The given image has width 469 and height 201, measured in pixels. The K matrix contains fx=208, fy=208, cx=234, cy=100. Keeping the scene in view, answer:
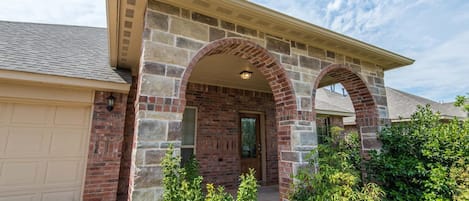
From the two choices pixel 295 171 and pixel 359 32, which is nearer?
pixel 295 171

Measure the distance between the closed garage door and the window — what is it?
1.85m

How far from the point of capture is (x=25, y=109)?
11.2 ft

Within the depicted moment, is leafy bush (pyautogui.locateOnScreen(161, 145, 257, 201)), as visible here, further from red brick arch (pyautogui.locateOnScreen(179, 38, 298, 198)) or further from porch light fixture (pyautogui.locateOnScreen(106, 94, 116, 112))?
porch light fixture (pyautogui.locateOnScreen(106, 94, 116, 112))

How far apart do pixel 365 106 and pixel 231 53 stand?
9.18ft

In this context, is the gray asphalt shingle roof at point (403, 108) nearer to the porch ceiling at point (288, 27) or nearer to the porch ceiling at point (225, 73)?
the porch ceiling at point (288, 27)

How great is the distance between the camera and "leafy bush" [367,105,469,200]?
8.76ft

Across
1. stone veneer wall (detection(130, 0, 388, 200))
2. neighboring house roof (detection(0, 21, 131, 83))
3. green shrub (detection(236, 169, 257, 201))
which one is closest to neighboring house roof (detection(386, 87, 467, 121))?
stone veneer wall (detection(130, 0, 388, 200))

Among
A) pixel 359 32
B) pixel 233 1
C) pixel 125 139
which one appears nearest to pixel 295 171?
pixel 233 1

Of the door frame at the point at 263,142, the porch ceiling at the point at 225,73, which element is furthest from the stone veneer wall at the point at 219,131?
the porch ceiling at the point at 225,73

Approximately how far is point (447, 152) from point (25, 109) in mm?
6317

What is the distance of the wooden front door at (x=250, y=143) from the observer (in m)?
5.57

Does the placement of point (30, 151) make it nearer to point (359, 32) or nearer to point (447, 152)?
point (447, 152)

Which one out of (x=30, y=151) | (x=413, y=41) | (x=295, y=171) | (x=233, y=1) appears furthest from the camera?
(x=413, y=41)

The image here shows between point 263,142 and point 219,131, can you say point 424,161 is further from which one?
point 219,131
